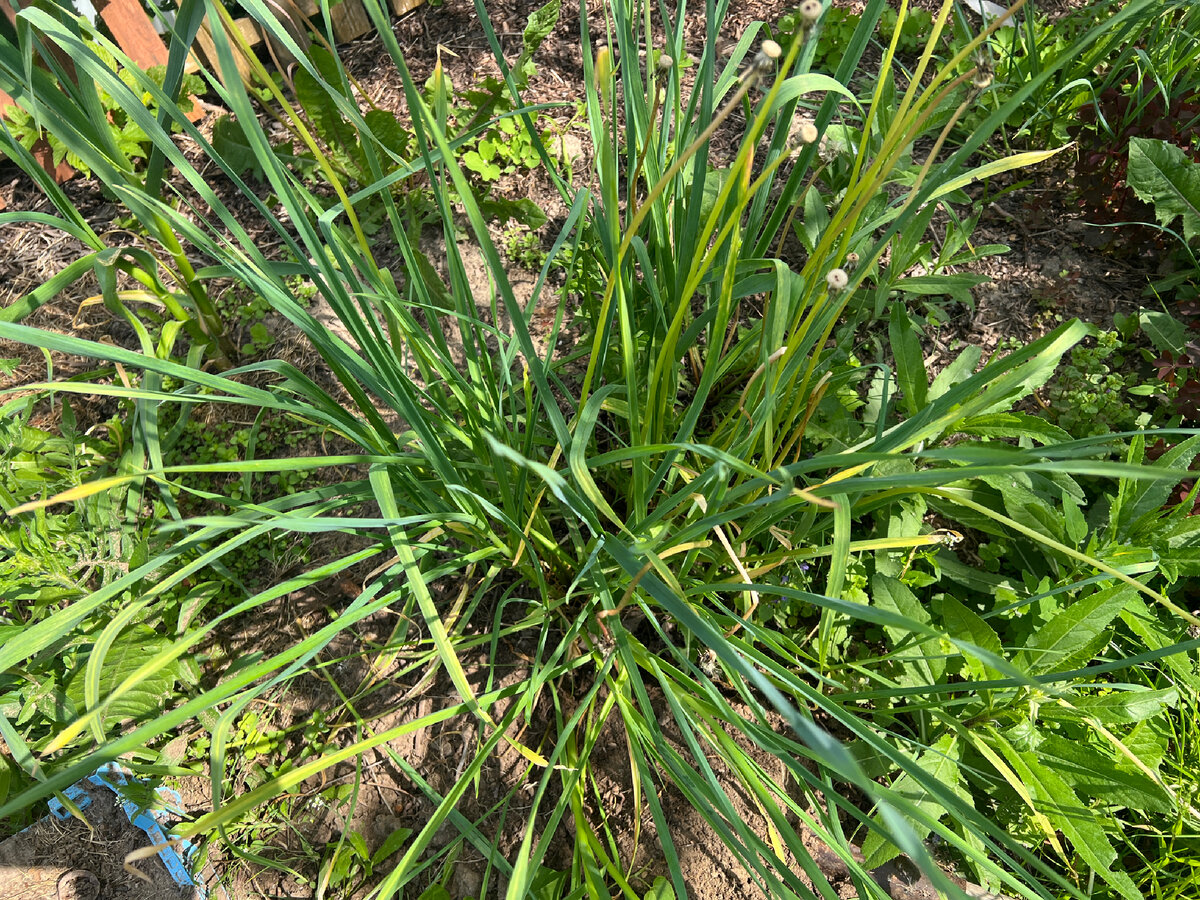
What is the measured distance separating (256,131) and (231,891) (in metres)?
1.38

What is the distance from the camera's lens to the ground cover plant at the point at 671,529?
2.77 ft

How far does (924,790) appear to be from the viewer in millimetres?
1157

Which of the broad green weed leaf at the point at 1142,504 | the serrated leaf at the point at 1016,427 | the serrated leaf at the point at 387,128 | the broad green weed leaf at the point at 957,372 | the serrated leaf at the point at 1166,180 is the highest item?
the serrated leaf at the point at 387,128

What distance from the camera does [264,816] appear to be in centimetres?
136

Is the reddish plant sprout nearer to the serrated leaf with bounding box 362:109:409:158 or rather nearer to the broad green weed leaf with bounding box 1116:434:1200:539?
the broad green weed leaf with bounding box 1116:434:1200:539

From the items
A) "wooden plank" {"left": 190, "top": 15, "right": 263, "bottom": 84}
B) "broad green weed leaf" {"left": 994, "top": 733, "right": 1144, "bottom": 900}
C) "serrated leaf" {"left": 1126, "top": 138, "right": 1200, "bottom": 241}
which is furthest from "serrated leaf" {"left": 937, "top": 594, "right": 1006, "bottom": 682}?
"wooden plank" {"left": 190, "top": 15, "right": 263, "bottom": 84}

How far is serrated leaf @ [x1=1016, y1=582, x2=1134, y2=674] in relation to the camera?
3.88 ft

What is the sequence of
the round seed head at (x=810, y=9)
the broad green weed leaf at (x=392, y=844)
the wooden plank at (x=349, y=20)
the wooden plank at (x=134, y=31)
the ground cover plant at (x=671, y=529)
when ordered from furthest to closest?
the wooden plank at (x=349, y=20), the wooden plank at (x=134, y=31), the broad green weed leaf at (x=392, y=844), the ground cover plant at (x=671, y=529), the round seed head at (x=810, y=9)

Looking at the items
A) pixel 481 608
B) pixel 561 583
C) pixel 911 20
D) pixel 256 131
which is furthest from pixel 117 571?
pixel 911 20

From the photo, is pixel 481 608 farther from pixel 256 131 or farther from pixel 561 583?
pixel 256 131

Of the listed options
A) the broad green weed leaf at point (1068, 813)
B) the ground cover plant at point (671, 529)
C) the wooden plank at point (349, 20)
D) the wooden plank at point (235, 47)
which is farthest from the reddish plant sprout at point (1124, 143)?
the wooden plank at point (235, 47)

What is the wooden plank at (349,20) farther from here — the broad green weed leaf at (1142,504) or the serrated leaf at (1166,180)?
the broad green weed leaf at (1142,504)

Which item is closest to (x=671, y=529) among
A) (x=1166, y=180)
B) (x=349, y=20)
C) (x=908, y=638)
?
(x=908, y=638)

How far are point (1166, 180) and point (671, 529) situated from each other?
1.54m
